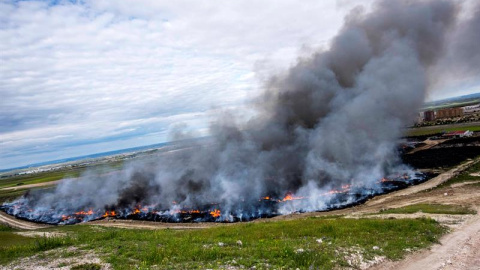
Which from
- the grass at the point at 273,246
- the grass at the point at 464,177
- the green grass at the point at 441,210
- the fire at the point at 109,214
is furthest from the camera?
the fire at the point at 109,214

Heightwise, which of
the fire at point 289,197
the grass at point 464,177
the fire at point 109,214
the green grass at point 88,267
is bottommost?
the fire at point 109,214

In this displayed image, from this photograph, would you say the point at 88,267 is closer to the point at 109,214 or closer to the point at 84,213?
the point at 109,214

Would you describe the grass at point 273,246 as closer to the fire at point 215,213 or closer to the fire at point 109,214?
the fire at point 215,213

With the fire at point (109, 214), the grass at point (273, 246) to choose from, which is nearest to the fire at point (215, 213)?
the grass at point (273, 246)

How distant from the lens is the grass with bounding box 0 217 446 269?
1351cm

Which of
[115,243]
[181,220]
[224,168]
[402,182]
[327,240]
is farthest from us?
[224,168]

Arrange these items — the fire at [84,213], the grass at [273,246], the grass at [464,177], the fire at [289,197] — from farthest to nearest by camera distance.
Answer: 1. the fire at [84,213]
2. the fire at [289,197]
3. the grass at [464,177]
4. the grass at [273,246]

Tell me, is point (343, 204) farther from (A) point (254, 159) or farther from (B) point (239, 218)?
(A) point (254, 159)

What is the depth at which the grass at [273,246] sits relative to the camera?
13.5 metres

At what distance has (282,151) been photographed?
57750 millimetres

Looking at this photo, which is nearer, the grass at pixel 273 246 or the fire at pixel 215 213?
the grass at pixel 273 246

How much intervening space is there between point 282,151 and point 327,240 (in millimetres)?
40664

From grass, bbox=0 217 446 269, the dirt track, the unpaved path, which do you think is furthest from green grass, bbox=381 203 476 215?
the unpaved path

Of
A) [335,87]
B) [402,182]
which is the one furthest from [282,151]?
[402,182]
